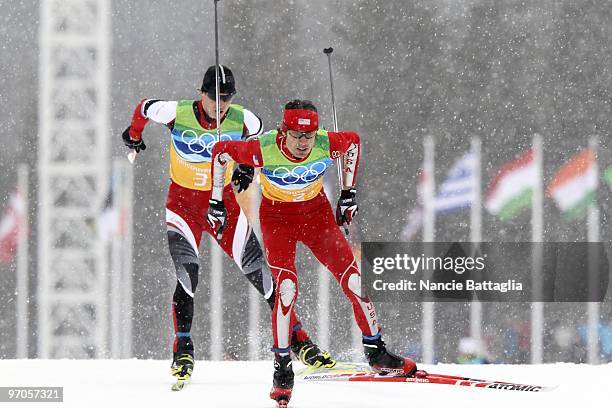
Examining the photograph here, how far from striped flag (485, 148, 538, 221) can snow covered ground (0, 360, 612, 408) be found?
199 centimetres

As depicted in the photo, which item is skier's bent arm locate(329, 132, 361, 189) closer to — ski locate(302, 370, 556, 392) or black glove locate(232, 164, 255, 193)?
black glove locate(232, 164, 255, 193)

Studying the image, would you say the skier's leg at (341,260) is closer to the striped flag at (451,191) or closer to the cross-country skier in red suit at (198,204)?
the cross-country skier in red suit at (198,204)

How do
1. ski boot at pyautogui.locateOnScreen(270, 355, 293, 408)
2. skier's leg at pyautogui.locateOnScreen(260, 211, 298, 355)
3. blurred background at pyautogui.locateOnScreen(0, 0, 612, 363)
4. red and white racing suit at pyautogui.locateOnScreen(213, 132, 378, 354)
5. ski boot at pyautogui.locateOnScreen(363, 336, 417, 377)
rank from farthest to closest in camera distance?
blurred background at pyautogui.locateOnScreen(0, 0, 612, 363) < ski boot at pyautogui.locateOnScreen(363, 336, 417, 377) < red and white racing suit at pyautogui.locateOnScreen(213, 132, 378, 354) < skier's leg at pyautogui.locateOnScreen(260, 211, 298, 355) < ski boot at pyautogui.locateOnScreen(270, 355, 293, 408)

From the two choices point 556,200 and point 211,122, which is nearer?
point 211,122

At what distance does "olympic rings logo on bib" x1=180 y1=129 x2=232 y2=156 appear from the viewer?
5656 millimetres

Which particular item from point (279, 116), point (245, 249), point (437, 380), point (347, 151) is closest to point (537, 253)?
point (279, 116)

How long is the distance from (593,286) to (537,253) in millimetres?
535

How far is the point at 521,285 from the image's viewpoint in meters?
7.57

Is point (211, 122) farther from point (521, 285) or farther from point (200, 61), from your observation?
point (521, 285)

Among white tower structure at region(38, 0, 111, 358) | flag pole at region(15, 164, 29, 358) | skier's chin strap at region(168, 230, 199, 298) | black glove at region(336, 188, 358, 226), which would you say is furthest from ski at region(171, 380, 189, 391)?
flag pole at region(15, 164, 29, 358)

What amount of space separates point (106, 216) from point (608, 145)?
4380 mm

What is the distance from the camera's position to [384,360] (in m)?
5.12

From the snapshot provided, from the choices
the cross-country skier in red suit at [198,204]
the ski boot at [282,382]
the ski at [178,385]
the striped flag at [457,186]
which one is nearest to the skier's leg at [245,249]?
the cross-country skier in red suit at [198,204]

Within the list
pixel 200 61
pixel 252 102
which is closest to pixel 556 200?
pixel 252 102
